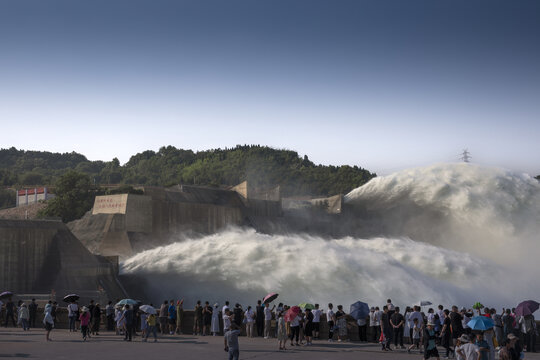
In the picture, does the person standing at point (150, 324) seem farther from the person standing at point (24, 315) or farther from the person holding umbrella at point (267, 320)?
the person standing at point (24, 315)

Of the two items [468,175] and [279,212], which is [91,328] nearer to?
[468,175]

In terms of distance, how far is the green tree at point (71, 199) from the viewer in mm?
91812

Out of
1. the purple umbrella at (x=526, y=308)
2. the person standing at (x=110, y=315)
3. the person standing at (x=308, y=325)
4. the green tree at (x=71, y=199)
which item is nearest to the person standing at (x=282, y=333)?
the person standing at (x=308, y=325)

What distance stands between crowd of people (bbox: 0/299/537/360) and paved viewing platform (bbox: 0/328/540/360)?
53 cm

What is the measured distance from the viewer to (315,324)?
82.6 feet

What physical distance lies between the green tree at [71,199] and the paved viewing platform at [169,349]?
69.2 m

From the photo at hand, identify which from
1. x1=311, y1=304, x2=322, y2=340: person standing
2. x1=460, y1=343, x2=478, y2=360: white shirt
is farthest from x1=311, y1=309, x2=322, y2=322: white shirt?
x1=460, y1=343, x2=478, y2=360: white shirt

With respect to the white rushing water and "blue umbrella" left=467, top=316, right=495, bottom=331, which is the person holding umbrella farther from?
the white rushing water

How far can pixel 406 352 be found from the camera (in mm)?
21469

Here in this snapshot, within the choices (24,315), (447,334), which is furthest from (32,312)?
(447,334)

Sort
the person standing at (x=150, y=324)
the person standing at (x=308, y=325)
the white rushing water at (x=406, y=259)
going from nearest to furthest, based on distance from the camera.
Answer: the person standing at (x=308, y=325)
the person standing at (x=150, y=324)
the white rushing water at (x=406, y=259)

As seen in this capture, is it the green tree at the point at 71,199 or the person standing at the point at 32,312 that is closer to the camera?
the person standing at the point at 32,312

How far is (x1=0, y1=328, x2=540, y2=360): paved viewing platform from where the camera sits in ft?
63.0

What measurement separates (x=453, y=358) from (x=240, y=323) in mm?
9489
